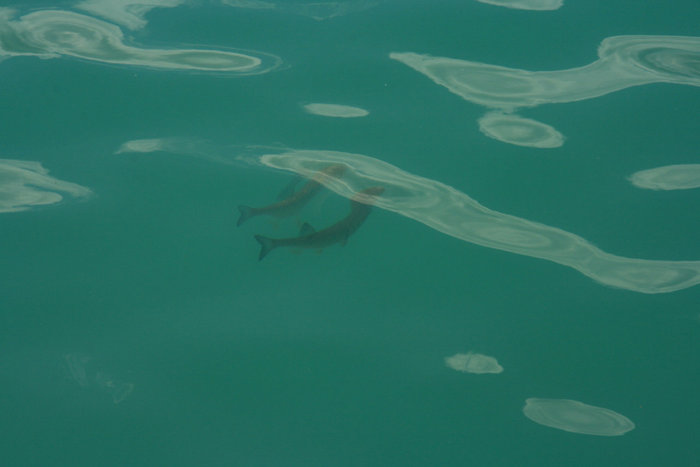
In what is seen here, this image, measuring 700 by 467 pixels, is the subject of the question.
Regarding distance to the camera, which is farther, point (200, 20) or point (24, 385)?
point (200, 20)

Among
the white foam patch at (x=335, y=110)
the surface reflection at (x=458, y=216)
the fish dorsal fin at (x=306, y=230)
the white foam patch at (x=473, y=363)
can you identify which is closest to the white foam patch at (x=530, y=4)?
the white foam patch at (x=335, y=110)

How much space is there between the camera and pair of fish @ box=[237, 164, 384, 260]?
4.05 meters

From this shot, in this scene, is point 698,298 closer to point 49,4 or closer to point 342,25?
point 342,25

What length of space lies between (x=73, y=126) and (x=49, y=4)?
1.58 meters

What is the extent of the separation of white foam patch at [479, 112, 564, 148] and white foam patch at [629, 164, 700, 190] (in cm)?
58

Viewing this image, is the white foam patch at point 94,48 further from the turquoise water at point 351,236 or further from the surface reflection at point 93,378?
the surface reflection at point 93,378

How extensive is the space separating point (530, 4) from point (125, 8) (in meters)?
3.49

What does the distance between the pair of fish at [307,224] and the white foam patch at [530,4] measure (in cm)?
237

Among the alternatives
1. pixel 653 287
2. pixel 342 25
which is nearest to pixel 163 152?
pixel 342 25

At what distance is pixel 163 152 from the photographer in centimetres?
476

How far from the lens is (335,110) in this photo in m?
4.99

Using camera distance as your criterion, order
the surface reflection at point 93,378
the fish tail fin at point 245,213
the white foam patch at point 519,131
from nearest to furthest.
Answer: the surface reflection at point 93,378, the fish tail fin at point 245,213, the white foam patch at point 519,131

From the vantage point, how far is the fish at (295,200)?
4.26m

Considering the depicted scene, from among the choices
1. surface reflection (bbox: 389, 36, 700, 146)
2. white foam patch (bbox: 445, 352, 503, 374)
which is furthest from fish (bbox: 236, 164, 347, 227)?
white foam patch (bbox: 445, 352, 503, 374)
